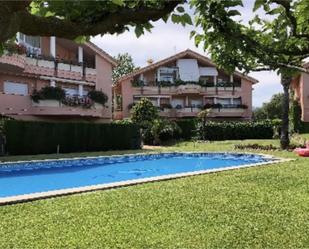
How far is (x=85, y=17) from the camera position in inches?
140

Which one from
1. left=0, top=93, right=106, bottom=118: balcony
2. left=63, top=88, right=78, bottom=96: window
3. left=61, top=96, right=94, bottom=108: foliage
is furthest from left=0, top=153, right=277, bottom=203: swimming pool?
left=63, top=88, right=78, bottom=96: window

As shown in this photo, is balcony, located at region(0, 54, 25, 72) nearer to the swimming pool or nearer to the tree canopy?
the swimming pool

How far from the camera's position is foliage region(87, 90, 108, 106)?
38791mm

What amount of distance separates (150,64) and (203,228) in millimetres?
47898

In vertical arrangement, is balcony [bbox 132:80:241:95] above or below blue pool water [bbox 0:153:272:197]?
above

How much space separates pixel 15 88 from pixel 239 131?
19433mm

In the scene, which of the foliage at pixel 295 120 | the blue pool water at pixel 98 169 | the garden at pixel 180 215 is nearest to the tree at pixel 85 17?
the garden at pixel 180 215

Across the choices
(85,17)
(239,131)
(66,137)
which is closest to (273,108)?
(239,131)

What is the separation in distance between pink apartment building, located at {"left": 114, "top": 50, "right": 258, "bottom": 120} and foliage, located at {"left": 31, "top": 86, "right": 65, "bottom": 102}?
54.7 ft

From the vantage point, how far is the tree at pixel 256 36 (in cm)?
535

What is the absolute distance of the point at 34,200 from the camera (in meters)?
9.80

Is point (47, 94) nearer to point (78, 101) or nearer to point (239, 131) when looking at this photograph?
point (78, 101)

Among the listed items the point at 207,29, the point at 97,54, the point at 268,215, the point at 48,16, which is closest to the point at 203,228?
the point at 268,215

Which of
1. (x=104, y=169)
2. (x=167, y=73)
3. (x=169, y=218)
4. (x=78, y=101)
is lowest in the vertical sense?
(x=104, y=169)
